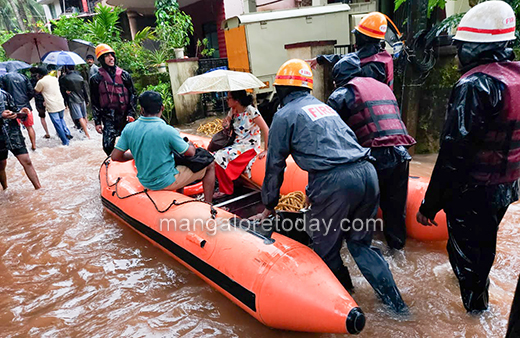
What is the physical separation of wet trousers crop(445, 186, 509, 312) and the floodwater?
24 centimetres

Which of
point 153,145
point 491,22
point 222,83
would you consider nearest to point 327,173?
point 491,22

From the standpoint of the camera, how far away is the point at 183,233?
2979mm

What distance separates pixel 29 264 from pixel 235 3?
10724mm

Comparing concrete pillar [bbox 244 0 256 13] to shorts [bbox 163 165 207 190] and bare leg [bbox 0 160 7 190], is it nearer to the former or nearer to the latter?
bare leg [bbox 0 160 7 190]

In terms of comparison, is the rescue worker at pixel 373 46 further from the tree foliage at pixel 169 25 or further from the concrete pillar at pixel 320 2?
the tree foliage at pixel 169 25

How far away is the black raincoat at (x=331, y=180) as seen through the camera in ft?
7.12

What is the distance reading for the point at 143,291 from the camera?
2988mm

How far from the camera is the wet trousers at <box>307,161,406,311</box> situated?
2170mm

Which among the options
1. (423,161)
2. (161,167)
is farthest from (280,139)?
(423,161)

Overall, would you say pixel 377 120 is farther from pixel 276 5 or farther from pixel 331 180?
pixel 276 5

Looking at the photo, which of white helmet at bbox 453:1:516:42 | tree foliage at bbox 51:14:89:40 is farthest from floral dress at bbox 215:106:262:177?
tree foliage at bbox 51:14:89:40

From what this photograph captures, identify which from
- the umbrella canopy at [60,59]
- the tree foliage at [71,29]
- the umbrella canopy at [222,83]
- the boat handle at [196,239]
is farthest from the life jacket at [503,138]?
the tree foliage at [71,29]

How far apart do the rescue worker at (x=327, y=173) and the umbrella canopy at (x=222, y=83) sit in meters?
1.48

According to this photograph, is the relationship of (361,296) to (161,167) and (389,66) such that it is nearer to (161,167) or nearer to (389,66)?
(389,66)
